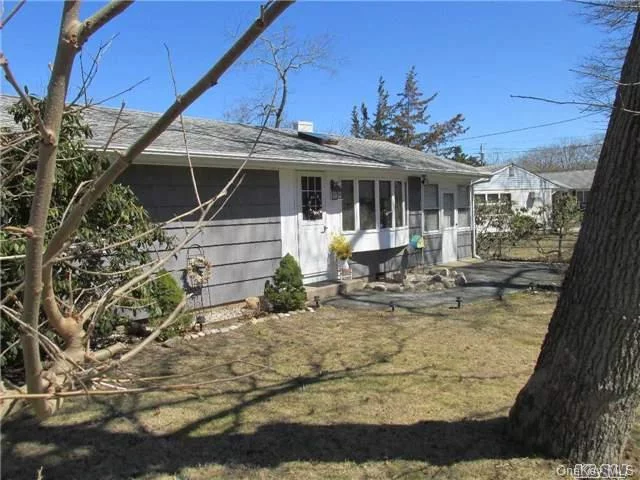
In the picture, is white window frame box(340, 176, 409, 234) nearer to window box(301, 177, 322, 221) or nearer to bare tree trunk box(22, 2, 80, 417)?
window box(301, 177, 322, 221)

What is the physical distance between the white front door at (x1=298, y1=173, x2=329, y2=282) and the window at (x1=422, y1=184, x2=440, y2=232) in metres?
4.39

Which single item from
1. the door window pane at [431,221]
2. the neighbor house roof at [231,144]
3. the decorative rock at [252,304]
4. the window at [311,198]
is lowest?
the decorative rock at [252,304]

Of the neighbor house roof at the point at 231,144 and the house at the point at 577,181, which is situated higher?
the house at the point at 577,181

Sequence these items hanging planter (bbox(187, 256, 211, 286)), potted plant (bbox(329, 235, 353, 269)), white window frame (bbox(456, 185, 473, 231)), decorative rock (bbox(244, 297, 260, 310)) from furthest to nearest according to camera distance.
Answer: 1. white window frame (bbox(456, 185, 473, 231))
2. potted plant (bbox(329, 235, 353, 269))
3. decorative rock (bbox(244, 297, 260, 310))
4. hanging planter (bbox(187, 256, 211, 286))

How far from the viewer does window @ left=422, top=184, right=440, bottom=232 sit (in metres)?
14.0

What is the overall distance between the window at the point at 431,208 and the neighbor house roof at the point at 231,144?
2.31ft

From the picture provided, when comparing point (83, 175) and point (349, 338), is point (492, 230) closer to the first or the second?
point (349, 338)

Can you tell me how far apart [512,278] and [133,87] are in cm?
1114

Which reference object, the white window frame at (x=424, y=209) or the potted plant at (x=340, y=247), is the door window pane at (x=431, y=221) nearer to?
the white window frame at (x=424, y=209)

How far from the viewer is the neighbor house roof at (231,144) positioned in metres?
7.21

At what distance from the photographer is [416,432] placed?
3848 millimetres

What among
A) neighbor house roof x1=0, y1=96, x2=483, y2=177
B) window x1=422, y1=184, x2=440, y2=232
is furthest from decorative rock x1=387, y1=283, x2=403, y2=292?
window x1=422, y1=184, x2=440, y2=232

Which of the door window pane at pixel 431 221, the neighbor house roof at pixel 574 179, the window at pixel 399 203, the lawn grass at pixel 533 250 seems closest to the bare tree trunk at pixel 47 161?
the window at pixel 399 203

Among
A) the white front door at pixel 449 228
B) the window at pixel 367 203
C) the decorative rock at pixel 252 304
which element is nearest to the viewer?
the decorative rock at pixel 252 304
